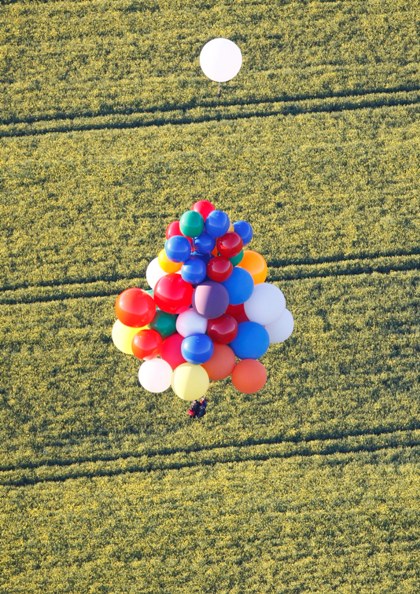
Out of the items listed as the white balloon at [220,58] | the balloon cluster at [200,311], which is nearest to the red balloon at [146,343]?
the balloon cluster at [200,311]

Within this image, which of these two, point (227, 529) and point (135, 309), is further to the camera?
point (227, 529)

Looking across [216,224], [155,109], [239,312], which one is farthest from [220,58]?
[239,312]

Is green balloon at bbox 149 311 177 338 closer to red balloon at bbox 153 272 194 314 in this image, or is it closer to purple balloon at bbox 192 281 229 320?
red balloon at bbox 153 272 194 314

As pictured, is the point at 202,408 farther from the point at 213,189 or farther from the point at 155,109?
the point at 155,109

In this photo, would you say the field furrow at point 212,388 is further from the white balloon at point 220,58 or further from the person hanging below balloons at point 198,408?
the white balloon at point 220,58

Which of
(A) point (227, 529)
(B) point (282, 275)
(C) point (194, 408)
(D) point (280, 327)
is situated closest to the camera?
(D) point (280, 327)

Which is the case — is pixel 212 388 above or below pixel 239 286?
above

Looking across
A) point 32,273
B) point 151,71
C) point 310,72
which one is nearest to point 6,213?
point 32,273

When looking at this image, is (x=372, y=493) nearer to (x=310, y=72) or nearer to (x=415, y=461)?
(x=415, y=461)
